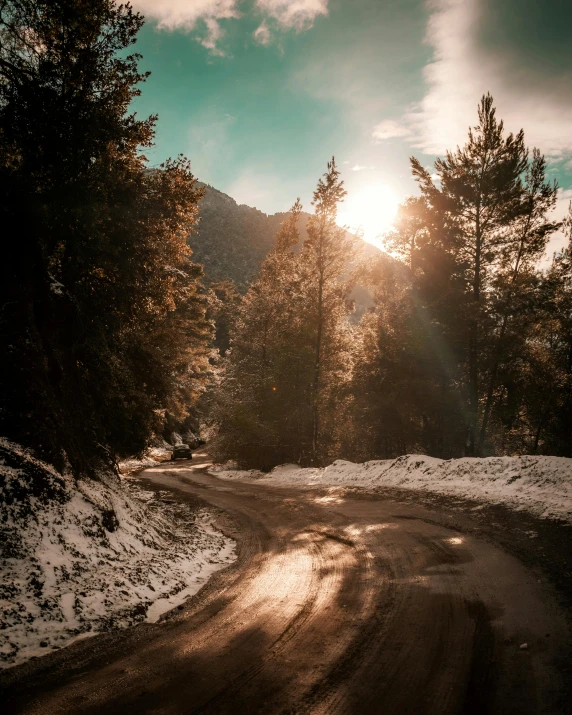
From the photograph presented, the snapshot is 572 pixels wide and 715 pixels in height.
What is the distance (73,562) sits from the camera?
5.36 m

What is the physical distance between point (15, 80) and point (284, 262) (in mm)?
19831

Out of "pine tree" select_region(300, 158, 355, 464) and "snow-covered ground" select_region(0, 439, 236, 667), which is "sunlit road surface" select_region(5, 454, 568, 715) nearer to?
"snow-covered ground" select_region(0, 439, 236, 667)

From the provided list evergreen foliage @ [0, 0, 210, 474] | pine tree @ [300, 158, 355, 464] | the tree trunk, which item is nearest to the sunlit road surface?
evergreen foliage @ [0, 0, 210, 474]

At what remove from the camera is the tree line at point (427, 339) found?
62.7 ft

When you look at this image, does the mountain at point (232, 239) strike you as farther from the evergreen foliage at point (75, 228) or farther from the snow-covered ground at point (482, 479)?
the evergreen foliage at point (75, 228)

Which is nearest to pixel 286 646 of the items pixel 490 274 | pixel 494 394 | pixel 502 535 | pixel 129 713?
pixel 129 713

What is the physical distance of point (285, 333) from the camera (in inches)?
943


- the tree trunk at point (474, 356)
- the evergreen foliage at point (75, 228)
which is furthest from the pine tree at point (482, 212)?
the evergreen foliage at point (75, 228)

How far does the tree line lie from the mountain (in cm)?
8489

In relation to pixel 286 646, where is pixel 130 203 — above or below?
above

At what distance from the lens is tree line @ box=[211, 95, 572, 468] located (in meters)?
19.1

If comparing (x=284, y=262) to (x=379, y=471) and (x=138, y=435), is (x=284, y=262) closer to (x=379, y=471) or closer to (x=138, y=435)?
(x=379, y=471)

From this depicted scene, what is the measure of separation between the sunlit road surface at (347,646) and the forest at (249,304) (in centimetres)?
410

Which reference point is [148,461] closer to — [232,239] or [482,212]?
[482,212]
